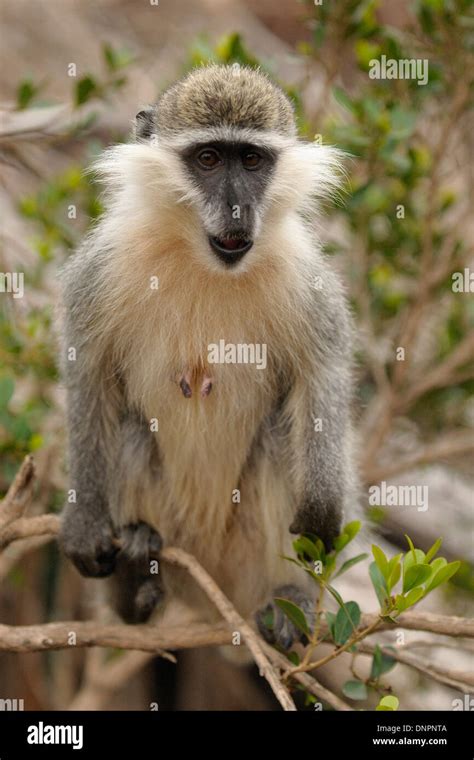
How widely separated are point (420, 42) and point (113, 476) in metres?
3.17

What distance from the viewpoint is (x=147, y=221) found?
4.08 meters

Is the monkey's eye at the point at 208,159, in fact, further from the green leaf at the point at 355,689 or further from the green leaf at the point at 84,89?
the green leaf at the point at 355,689

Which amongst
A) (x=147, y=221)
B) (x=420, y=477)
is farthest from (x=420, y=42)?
(x=420, y=477)

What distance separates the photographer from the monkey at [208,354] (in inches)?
156

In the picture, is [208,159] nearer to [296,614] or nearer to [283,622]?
[296,614]

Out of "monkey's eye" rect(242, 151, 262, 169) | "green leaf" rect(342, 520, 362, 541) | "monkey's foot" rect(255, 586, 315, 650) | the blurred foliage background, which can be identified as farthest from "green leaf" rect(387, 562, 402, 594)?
the blurred foliage background

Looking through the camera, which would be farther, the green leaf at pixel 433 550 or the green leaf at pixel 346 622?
the green leaf at pixel 346 622

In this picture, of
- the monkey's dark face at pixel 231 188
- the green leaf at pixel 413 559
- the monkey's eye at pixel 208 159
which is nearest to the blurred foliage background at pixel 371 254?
the monkey's dark face at pixel 231 188

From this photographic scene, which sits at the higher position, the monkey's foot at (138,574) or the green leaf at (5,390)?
the green leaf at (5,390)

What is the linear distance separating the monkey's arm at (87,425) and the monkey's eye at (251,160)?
800 mm

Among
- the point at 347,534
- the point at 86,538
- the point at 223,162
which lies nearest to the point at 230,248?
the point at 223,162

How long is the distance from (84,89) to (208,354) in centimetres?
194

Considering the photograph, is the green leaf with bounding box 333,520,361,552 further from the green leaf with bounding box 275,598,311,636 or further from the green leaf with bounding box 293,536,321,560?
the green leaf with bounding box 275,598,311,636
